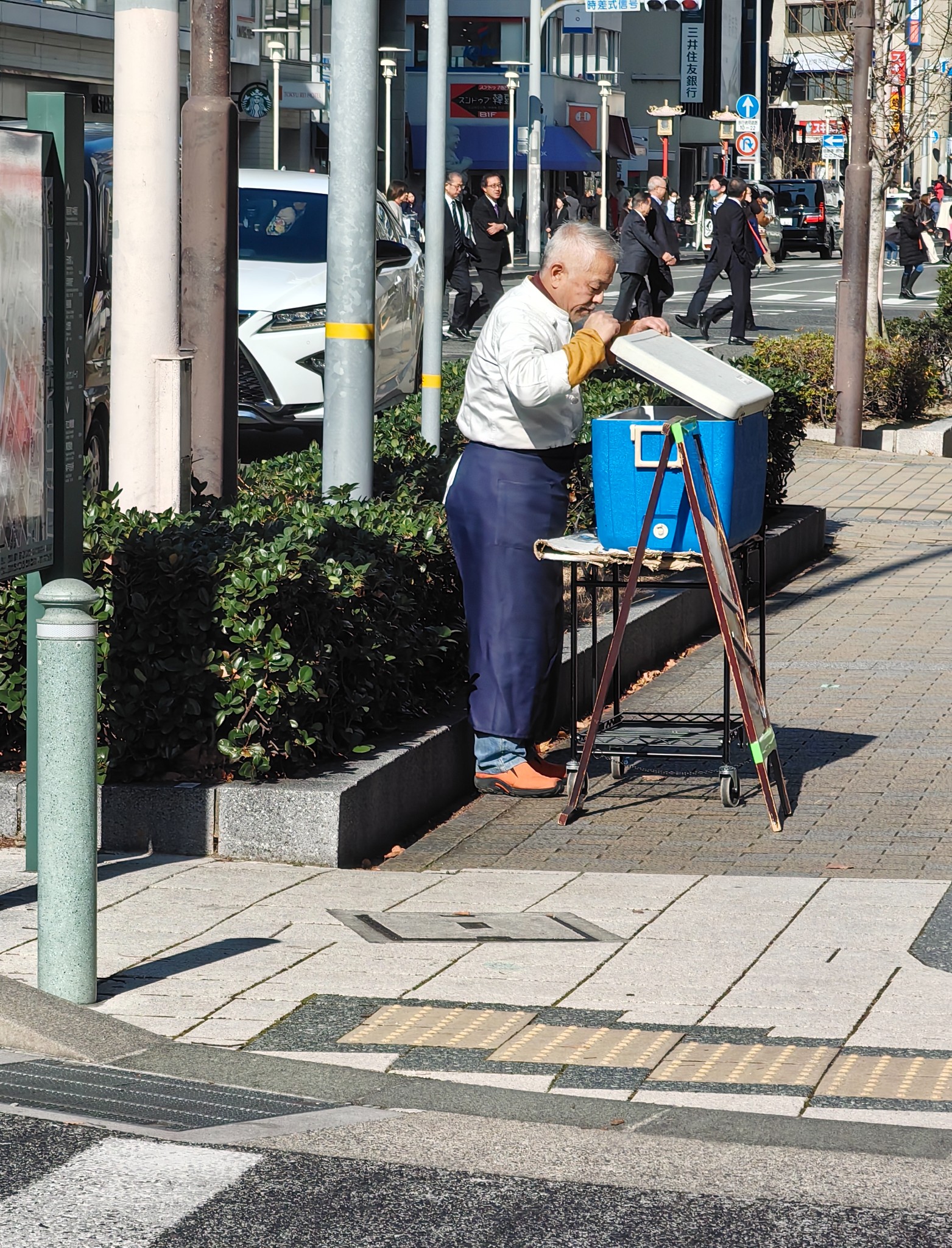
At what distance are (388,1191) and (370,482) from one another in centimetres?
458

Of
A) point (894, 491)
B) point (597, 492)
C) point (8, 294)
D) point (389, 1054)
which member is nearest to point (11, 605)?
point (8, 294)

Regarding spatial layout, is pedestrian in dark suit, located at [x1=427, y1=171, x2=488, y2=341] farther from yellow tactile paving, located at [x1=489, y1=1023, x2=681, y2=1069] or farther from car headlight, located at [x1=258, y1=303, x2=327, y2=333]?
yellow tactile paving, located at [x1=489, y1=1023, x2=681, y2=1069]

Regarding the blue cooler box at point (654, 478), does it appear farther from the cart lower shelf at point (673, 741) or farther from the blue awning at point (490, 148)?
the blue awning at point (490, 148)

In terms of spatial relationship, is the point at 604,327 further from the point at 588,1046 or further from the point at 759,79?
the point at 759,79

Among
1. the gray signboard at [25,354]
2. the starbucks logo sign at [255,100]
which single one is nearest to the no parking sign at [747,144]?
the starbucks logo sign at [255,100]

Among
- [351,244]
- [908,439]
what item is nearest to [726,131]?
[908,439]

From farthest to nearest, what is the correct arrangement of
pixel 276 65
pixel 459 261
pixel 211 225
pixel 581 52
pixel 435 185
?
pixel 581 52 < pixel 276 65 < pixel 459 261 < pixel 435 185 < pixel 211 225

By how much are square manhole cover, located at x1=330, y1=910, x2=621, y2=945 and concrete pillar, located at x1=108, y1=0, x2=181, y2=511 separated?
213 cm

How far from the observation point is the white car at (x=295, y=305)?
1454 cm

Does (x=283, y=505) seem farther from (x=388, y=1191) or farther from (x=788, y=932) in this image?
(x=388, y=1191)

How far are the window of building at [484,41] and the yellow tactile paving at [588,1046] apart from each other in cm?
7061

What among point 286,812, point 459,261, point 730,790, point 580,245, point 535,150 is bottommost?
point 730,790

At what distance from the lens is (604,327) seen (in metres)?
6.73

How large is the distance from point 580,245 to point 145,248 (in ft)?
4.86
